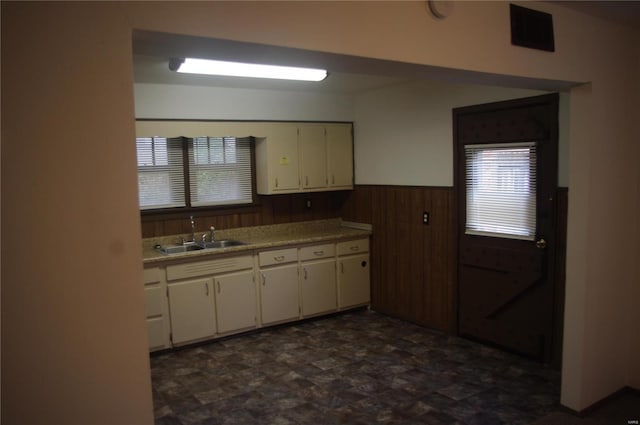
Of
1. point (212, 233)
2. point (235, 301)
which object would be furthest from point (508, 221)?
point (212, 233)

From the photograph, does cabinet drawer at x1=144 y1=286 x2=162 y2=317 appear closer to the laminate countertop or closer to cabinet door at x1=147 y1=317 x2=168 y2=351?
cabinet door at x1=147 y1=317 x2=168 y2=351

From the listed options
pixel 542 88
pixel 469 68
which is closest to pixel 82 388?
pixel 469 68

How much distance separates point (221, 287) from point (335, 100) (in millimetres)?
2480

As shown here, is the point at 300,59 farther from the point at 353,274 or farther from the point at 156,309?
the point at 353,274

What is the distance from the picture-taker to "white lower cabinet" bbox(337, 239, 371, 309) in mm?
5391

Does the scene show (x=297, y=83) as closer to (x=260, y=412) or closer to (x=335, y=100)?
(x=335, y=100)

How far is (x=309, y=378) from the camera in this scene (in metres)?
3.88

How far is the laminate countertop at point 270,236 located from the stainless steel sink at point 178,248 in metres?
0.07

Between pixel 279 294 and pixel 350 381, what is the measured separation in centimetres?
145

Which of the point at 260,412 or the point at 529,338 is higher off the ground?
the point at 529,338

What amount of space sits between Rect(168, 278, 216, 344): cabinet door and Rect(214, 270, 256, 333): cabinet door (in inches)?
3.2

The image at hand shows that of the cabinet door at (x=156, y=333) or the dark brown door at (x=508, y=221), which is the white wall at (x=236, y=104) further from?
the cabinet door at (x=156, y=333)

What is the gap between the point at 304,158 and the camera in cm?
537

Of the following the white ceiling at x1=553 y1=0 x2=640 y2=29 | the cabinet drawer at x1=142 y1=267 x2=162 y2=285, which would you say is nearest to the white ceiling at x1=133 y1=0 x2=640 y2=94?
the white ceiling at x1=553 y1=0 x2=640 y2=29
